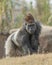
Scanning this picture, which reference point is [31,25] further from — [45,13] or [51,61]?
[45,13]

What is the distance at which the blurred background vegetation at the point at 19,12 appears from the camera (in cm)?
1600

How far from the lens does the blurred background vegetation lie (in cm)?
1600

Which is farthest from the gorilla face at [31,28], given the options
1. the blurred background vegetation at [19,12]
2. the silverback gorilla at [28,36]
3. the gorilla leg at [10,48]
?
the blurred background vegetation at [19,12]

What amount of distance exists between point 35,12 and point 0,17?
1558 mm

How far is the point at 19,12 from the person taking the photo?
16.8 meters

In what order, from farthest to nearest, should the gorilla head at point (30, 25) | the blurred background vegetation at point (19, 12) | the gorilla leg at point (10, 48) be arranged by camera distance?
1. the blurred background vegetation at point (19, 12)
2. the gorilla leg at point (10, 48)
3. the gorilla head at point (30, 25)

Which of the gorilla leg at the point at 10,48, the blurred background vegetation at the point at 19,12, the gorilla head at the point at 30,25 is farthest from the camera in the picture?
the blurred background vegetation at the point at 19,12

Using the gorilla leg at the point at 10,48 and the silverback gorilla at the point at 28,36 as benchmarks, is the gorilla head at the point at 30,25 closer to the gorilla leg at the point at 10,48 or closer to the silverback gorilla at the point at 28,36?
the silverback gorilla at the point at 28,36

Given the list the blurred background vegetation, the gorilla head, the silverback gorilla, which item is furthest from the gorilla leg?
the blurred background vegetation

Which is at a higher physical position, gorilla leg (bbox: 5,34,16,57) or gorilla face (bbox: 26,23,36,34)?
gorilla face (bbox: 26,23,36,34)

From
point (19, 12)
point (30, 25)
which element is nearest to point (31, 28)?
point (30, 25)

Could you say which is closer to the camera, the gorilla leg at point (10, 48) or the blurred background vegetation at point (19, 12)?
the gorilla leg at point (10, 48)

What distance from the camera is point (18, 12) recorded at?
55.9 ft

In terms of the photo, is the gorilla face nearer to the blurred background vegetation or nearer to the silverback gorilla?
the silverback gorilla
